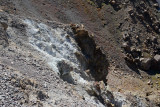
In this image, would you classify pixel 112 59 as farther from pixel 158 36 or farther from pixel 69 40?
pixel 69 40

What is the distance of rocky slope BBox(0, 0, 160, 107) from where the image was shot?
15320 millimetres

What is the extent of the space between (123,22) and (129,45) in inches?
196

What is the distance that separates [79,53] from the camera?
23.4 metres

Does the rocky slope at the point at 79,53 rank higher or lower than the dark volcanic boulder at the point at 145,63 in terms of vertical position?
higher

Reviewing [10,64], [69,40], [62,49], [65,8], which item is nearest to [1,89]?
[10,64]

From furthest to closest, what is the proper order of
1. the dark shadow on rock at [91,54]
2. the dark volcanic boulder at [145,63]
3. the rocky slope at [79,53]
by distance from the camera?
1. the dark volcanic boulder at [145,63]
2. the dark shadow on rock at [91,54]
3. the rocky slope at [79,53]

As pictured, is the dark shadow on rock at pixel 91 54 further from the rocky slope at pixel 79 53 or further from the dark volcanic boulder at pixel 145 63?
the dark volcanic boulder at pixel 145 63

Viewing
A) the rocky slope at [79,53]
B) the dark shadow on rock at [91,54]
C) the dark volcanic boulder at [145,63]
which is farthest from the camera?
the dark volcanic boulder at [145,63]

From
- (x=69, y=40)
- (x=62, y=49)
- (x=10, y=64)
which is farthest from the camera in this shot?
(x=69, y=40)

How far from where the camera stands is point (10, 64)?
623 inches

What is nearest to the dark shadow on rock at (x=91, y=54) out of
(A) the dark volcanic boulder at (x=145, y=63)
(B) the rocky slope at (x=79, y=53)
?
(B) the rocky slope at (x=79, y=53)

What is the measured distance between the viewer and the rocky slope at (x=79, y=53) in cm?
1532

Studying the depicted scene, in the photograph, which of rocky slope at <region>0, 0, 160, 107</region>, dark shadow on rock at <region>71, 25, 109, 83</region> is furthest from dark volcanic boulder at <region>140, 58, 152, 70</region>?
dark shadow on rock at <region>71, 25, 109, 83</region>

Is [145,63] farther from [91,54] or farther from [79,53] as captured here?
[79,53]
